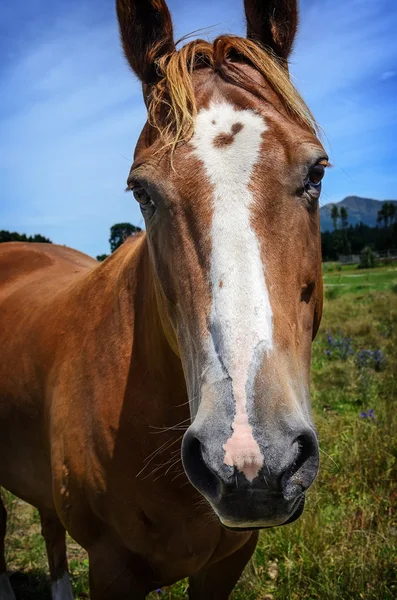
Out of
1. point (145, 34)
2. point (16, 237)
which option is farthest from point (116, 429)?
point (16, 237)

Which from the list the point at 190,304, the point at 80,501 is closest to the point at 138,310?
the point at 190,304

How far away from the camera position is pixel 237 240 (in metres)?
1.49

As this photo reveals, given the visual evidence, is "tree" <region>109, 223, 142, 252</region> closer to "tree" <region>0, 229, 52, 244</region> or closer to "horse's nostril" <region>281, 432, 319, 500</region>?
"horse's nostril" <region>281, 432, 319, 500</region>

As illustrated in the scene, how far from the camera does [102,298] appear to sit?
2.60 metres

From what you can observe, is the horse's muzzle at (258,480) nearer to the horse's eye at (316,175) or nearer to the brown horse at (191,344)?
the brown horse at (191,344)

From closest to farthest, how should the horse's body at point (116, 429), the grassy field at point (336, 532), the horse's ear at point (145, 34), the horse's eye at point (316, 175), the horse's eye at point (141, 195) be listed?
the horse's eye at point (316, 175) → the horse's eye at point (141, 195) → the horse's body at point (116, 429) → the horse's ear at point (145, 34) → the grassy field at point (336, 532)

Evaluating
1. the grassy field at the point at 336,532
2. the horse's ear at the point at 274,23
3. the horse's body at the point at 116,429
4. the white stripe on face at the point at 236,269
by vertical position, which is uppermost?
the horse's ear at the point at 274,23

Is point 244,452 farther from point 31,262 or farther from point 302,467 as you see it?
point 31,262

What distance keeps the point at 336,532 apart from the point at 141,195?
2831mm

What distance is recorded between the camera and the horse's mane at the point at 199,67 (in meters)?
1.81

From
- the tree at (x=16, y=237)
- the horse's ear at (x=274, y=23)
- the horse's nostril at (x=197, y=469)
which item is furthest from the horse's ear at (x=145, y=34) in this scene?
the tree at (x=16, y=237)

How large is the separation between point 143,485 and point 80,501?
0.37 m

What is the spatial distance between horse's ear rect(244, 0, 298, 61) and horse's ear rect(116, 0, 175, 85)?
1.19 feet

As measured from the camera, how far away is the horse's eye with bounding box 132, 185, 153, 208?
1888 mm
